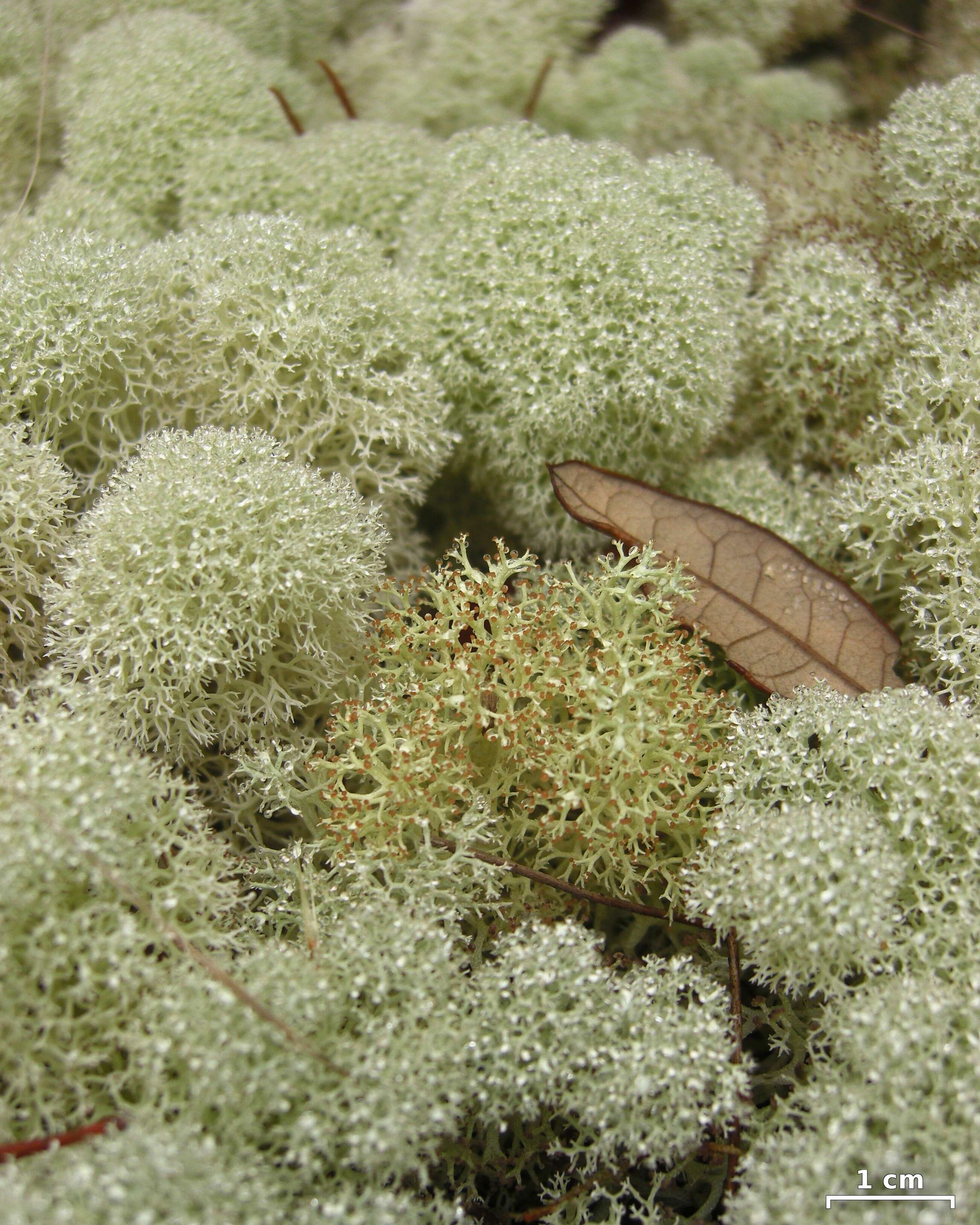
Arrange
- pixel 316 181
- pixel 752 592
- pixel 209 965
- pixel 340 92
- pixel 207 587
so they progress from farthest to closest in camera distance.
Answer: pixel 340 92, pixel 316 181, pixel 752 592, pixel 207 587, pixel 209 965

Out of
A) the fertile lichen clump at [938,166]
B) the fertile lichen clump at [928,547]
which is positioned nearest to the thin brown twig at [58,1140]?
the fertile lichen clump at [928,547]

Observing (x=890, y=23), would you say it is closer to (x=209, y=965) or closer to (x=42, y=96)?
(x=42, y=96)

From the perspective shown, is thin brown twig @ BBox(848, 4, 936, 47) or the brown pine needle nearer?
thin brown twig @ BBox(848, 4, 936, 47)

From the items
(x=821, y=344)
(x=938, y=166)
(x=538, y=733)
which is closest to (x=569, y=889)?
(x=538, y=733)

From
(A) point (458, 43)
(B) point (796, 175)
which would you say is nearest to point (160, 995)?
(B) point (796, 175)

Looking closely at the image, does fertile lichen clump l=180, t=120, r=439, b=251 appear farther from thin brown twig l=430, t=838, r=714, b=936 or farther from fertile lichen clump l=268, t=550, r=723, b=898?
thin brown twig l=430, t=838, r=714, b=936

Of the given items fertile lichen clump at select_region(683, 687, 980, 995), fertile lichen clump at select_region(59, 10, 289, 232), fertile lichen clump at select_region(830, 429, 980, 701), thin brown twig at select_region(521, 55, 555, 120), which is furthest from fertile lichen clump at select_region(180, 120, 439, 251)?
fertile lichen clump at select_region(683, 687, 980, 995)

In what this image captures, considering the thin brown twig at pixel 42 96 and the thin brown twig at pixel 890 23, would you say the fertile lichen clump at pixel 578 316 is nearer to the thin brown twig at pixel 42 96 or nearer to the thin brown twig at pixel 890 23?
the thin brown twig at pixel 890 23
